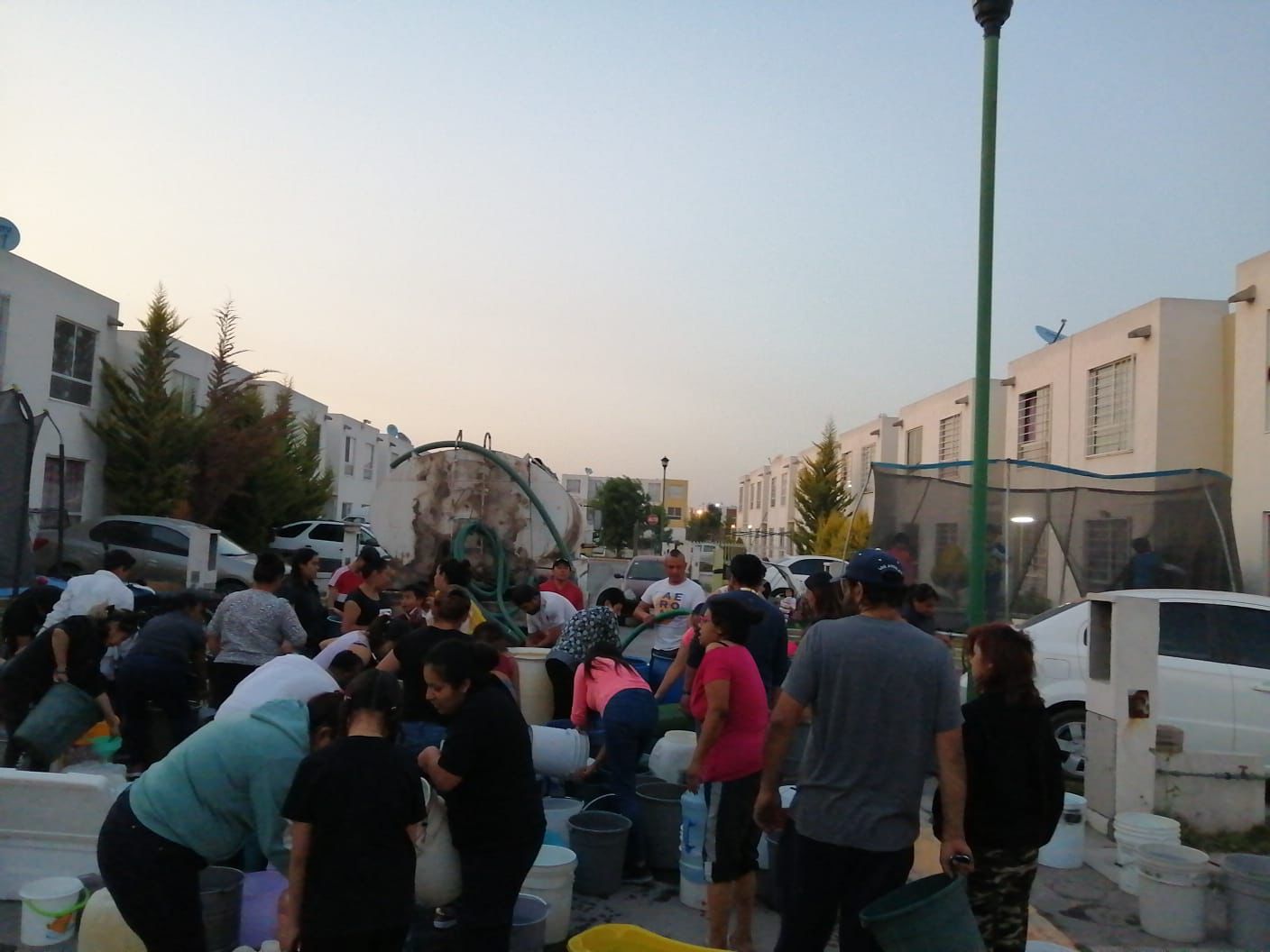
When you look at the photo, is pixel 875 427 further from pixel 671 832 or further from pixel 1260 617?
Answer: pixel 671 832

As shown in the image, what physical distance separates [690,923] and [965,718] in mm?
2214

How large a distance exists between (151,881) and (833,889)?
2.25 metres

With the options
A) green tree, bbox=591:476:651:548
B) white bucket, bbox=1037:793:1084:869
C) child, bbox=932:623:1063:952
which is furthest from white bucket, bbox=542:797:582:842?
green tree, bbox=591:476:651:548

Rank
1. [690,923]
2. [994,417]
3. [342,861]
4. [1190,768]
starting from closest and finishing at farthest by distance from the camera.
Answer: [342,861] < [690,923] < [1190,768] < [994,417]

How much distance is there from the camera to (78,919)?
15.6ft

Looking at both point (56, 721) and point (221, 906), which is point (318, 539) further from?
point (221, 906)

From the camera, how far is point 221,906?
4.43m

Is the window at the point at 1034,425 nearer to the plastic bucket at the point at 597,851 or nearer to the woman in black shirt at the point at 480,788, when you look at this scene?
the plastic bucket at the point at 597,851

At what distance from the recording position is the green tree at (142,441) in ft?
73.5

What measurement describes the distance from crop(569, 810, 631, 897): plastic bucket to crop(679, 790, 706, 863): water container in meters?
0.33

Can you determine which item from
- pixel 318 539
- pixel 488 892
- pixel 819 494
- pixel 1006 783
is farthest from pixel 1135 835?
pixel 819 494

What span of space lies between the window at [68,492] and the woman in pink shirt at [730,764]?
17702 mm

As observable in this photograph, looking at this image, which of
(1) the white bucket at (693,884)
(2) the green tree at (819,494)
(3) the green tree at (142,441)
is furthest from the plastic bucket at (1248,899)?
(2) the green tree at (819,494)

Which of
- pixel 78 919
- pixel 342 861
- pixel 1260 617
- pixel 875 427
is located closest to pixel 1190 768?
pixel 1260 617
